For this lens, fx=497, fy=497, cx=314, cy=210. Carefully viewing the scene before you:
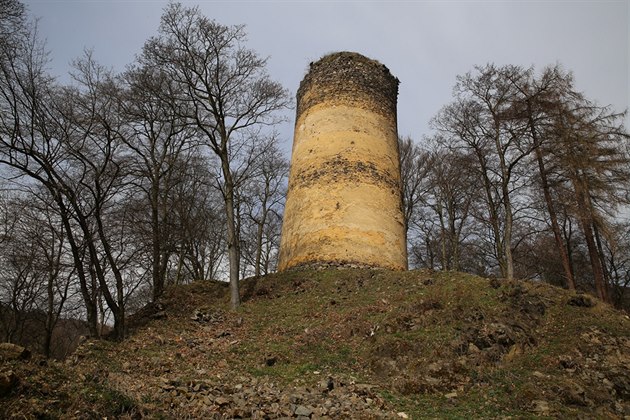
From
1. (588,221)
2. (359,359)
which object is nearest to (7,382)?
(359,359)

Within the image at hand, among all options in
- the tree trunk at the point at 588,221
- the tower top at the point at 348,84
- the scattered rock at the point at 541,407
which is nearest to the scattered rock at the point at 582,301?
the tree trunk at the point at 588,221

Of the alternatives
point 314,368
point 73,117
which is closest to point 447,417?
point 314,368

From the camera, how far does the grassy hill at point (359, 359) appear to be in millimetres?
6773

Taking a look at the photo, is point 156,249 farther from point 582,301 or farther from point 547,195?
point 547,195

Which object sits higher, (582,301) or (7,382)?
(582,301)

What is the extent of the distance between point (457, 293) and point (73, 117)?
9886 mm

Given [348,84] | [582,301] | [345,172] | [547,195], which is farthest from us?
[348,84]

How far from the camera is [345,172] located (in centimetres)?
1583

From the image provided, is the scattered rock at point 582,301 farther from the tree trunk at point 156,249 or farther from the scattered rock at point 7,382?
the scattered rock at point 7,382

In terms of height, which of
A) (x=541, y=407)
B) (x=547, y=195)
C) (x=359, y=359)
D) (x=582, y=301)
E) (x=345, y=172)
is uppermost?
(x=345, y=172)

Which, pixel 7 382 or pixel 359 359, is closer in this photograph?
pixel 7 382

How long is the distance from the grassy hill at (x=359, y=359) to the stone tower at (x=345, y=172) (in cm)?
186

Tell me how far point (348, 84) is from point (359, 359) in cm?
1063

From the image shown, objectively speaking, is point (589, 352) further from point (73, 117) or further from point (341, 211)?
point (73, 117)
